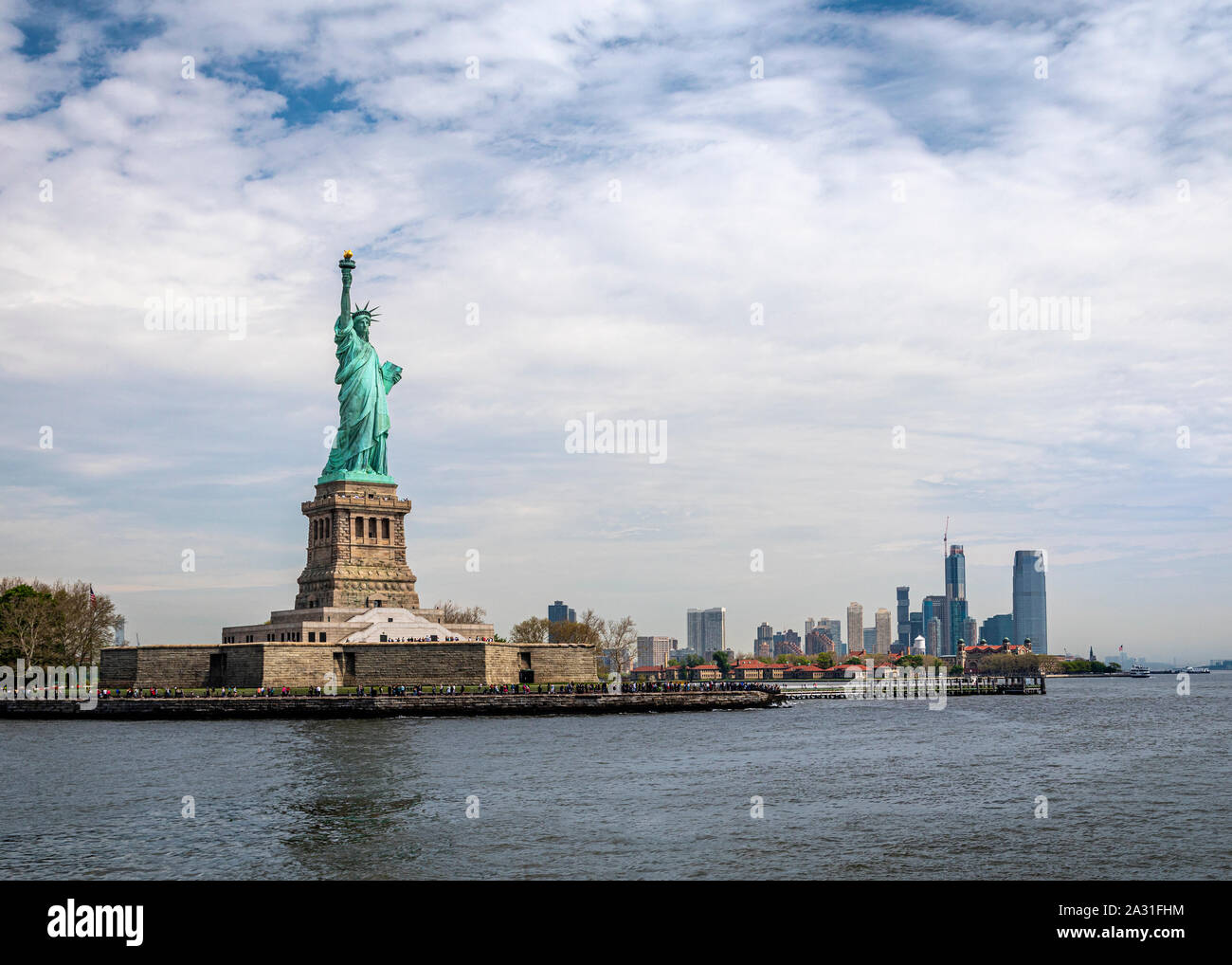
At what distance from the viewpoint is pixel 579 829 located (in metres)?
34.7

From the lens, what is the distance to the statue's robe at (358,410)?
9962 cm

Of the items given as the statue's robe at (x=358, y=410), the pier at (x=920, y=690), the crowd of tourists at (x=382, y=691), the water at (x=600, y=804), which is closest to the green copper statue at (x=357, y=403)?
the statue's robe at (x=358, y=410)

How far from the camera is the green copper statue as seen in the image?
9956 centimetres

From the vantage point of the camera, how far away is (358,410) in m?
99.6

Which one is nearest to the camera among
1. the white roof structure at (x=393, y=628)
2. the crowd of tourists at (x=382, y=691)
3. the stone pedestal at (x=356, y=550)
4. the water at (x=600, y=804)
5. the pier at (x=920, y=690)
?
the water at (x=600, y=804)

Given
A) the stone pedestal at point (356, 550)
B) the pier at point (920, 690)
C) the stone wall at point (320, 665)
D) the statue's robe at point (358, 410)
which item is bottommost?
the pier at point (920, 690)

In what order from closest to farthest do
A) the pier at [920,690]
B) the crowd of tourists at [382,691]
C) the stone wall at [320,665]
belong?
the crowd of tourists at [382,691] → the stone wall at [320,665] → the pier at [920,690]

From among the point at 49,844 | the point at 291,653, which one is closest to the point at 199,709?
the point at 291,653

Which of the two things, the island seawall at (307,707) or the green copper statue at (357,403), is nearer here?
the island seawall at (307,707)

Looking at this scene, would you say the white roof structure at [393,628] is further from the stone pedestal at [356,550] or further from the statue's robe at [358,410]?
the statue's robe at [358,410]

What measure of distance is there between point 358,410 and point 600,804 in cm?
6582

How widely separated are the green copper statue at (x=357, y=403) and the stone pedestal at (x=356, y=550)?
1750 mm

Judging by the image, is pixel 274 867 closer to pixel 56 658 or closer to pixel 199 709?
pixel 199 709

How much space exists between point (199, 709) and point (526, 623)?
60.8 metres
